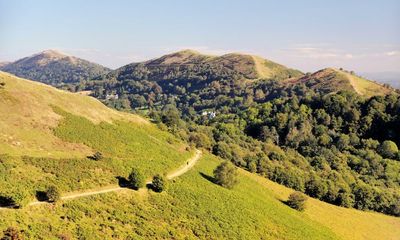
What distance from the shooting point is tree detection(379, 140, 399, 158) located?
154625 millimetres

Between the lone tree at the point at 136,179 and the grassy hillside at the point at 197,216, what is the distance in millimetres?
1236

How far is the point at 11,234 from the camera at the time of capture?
40.4m

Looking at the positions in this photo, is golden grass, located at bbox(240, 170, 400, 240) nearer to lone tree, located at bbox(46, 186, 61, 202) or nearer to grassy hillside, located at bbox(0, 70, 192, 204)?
grassy hillside, located at bbox(0, 70, 192, 204)

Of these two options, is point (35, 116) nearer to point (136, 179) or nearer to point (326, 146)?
point (136, 179)

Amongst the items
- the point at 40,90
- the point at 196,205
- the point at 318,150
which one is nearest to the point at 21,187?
the point at 196,205

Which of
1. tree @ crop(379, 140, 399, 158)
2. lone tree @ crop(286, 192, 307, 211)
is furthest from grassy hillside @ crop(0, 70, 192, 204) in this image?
tree @ crop(379, 140, 399, 158)

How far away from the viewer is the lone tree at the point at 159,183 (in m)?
62.5

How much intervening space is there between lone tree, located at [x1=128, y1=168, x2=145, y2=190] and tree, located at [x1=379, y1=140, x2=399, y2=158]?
122817 mm

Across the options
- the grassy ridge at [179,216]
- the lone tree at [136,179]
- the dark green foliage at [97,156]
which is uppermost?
the dark green foliage at [97,156]

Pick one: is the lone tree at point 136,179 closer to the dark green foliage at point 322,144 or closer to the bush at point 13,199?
the bush at point 13,199

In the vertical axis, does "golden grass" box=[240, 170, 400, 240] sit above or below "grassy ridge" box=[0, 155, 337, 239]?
below

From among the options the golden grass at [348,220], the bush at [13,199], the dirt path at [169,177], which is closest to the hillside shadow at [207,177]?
the dirt path at [169,177]

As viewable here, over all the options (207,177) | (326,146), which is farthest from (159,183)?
(326,146)

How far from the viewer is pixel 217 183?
76.2 m
